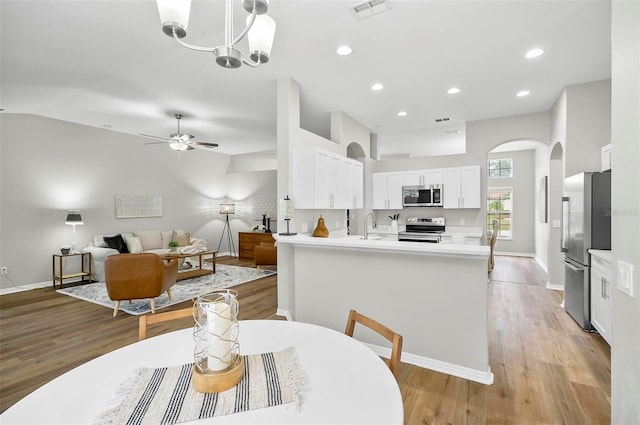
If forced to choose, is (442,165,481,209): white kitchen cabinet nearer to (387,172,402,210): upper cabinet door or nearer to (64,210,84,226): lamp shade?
(387,172,402,210): upper cabinet door

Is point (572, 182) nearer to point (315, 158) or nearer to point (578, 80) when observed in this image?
point (578, 80)

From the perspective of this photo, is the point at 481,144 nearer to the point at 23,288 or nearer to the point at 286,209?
the point at 286,209

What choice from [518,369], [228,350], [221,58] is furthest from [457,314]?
[221,58]

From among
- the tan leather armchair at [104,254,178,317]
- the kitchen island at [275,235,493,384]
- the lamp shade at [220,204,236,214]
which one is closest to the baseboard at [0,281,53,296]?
the tan leather armchair at [104,254,178,317]

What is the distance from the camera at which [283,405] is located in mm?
864

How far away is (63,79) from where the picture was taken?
373cm

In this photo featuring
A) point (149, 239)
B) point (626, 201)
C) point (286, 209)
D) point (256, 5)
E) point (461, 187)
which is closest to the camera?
point (626, 201)

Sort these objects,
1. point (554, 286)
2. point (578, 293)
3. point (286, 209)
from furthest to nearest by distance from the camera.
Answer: point (554, 286), point (286, 209), point (578, 293)

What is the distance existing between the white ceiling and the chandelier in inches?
35.7

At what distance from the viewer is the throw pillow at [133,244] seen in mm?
6023

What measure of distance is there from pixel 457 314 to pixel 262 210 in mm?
6684

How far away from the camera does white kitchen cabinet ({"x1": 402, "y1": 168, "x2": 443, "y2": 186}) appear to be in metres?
5.87

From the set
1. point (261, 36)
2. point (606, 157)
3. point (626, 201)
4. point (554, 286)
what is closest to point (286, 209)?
point (261, 36)

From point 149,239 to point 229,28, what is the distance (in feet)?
20.2
